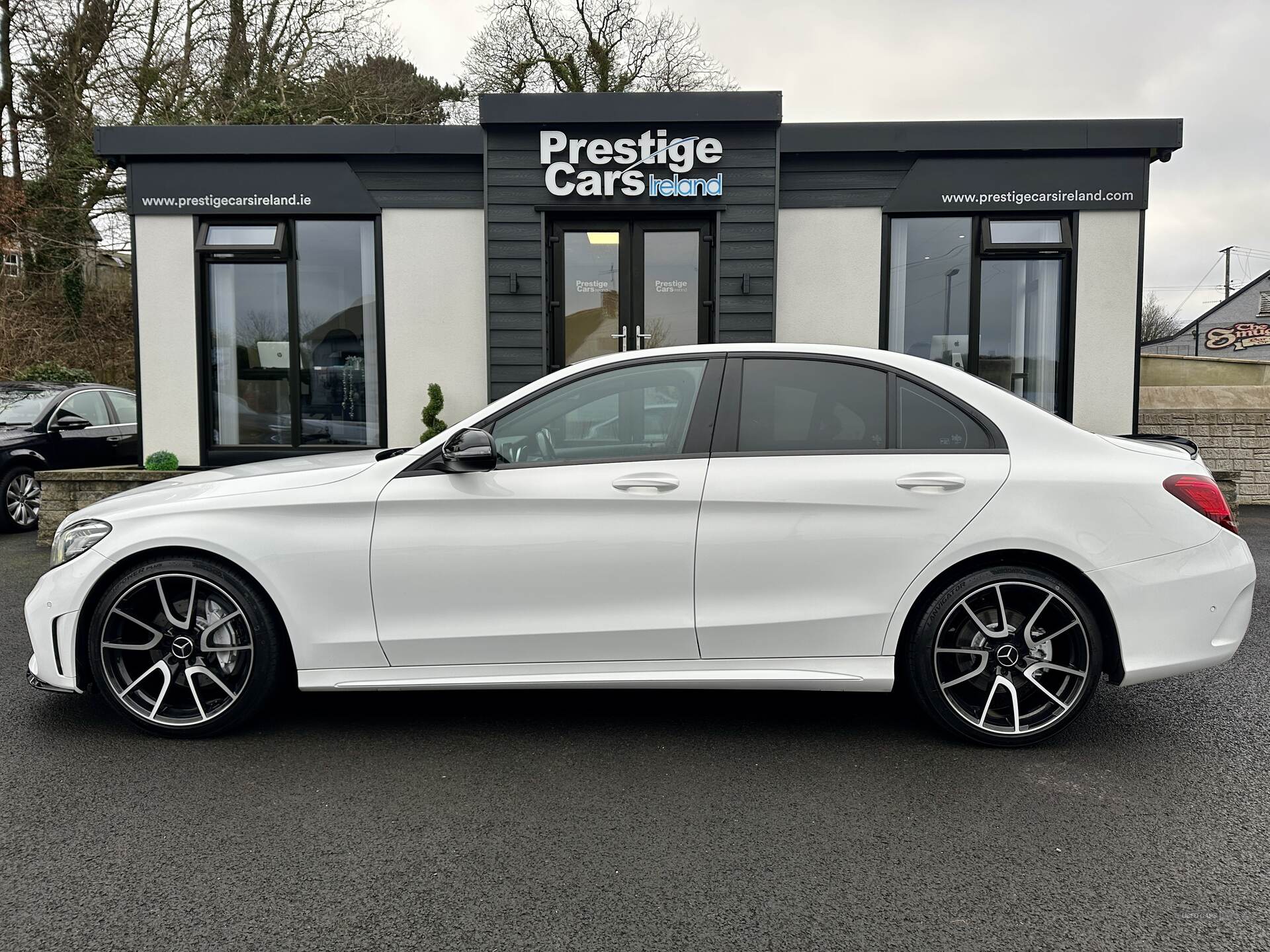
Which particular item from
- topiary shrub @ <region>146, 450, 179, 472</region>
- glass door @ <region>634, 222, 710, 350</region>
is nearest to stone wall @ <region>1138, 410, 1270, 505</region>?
glass door @ <region>634, 222, 710, 350</region>

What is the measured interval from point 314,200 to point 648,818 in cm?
803

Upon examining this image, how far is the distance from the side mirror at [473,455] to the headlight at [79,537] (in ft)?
4.69

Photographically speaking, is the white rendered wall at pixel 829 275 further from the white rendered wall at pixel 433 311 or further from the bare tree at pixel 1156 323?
the bare tree at pixel 1156 323

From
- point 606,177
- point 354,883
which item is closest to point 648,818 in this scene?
point 354,883

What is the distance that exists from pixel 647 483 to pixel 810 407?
0.75 meters

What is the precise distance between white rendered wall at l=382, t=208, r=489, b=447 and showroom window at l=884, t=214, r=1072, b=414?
14.2 ft

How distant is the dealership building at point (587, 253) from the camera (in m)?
8.64

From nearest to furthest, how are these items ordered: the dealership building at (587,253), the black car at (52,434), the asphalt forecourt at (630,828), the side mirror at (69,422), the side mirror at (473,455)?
1. the asphalt forecourt at (630,828)
2. the side mirror at (473,455)
3. the dealership building at (587,253)
4. the black car at (52,434)
5. the side mirror at (69,422)

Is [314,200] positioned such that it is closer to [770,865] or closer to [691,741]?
[691,741]

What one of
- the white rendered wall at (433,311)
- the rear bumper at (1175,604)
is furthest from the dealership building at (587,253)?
the rear bumper at (1175,604)

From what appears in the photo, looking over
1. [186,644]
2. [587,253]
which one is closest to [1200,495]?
[186,644]

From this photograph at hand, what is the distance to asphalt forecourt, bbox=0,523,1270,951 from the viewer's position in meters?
2.29

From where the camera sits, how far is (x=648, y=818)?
287cm

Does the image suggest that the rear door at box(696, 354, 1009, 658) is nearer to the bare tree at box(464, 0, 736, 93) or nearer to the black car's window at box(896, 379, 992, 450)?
the black car's window at box(896, 379, 992, 450)
